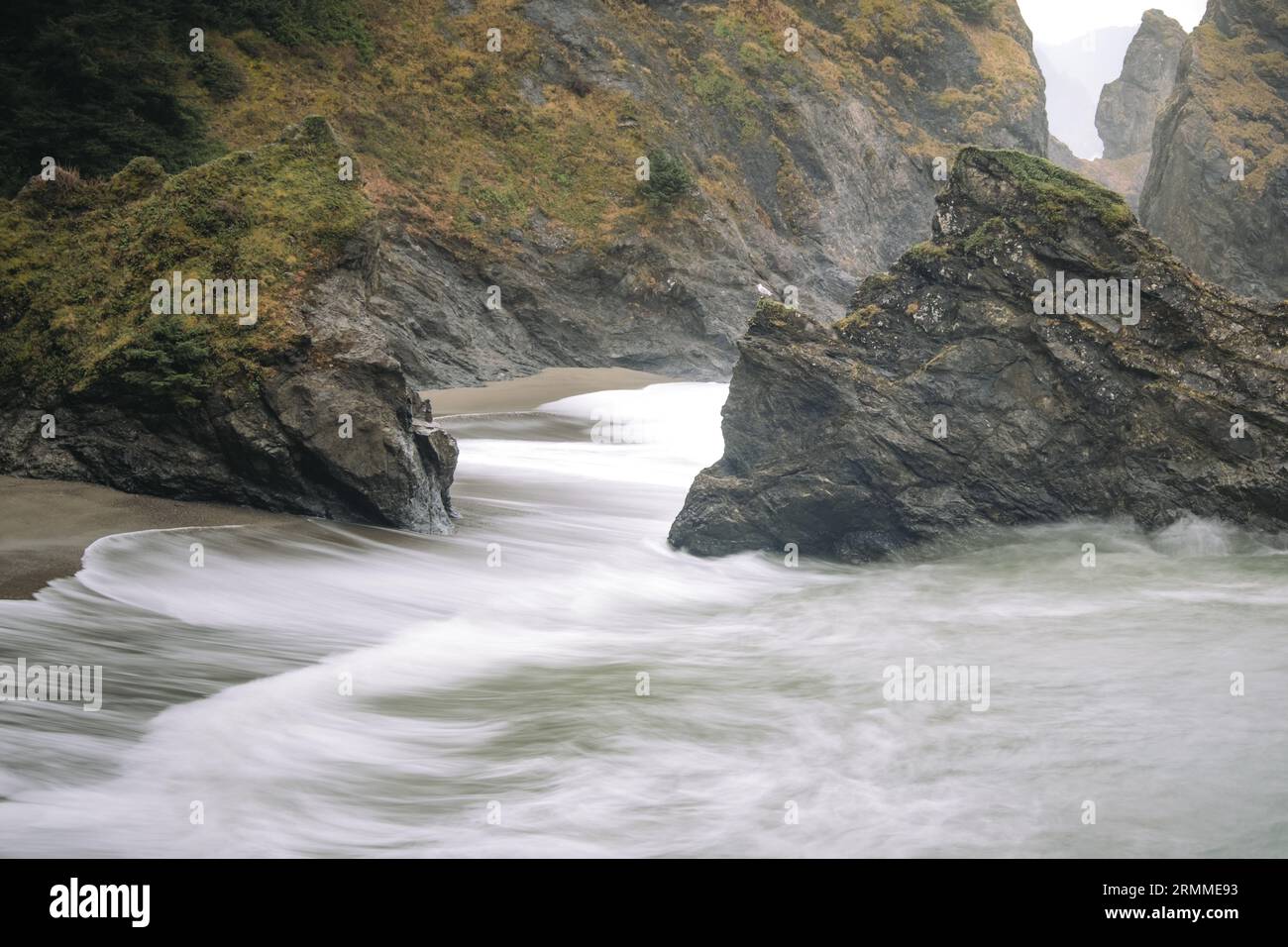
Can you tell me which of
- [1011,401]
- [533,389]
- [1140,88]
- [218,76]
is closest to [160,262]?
[1011,401]

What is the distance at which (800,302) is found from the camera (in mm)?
34812

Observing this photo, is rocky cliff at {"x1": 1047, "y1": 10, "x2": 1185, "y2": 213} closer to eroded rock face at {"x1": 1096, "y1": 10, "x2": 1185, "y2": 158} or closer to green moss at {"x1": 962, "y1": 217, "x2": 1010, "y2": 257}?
eroded rock face at {"x1": 1096, "y1": 10, "x2": 1185, "y2": 158}

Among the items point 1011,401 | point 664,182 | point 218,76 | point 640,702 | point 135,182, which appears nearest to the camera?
point 640,702

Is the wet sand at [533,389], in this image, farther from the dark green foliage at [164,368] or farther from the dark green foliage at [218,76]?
the dark green foliage at [218,76]

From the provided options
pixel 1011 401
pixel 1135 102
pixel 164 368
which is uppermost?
pixel 1135 102

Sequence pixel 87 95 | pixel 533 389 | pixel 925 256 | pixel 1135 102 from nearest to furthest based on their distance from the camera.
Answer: pixel 925 256
pixel 87 95
pixel 533 389
pixel 1135 102

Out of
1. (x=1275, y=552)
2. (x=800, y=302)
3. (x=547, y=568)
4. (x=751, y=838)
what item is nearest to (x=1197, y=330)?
(x=1275, y=552)

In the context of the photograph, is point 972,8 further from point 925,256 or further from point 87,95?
point 925,256

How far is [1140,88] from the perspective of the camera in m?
88.7

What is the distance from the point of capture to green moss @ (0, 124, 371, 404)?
11.1 m

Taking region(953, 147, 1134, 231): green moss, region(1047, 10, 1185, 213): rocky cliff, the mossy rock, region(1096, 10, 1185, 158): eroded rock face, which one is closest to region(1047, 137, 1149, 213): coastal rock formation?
region(1047, 10, 1185, 213): rocky cliff

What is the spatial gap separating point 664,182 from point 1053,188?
69.7 feet

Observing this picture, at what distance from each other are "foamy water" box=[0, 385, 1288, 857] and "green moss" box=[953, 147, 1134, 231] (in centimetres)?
310

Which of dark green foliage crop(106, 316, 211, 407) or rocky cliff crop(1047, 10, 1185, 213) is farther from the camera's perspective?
rocky cliff crop(1047, 10, 1185, 213)
